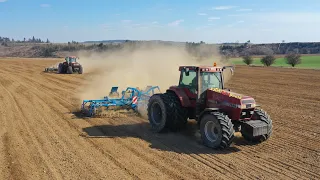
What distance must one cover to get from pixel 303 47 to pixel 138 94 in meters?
121

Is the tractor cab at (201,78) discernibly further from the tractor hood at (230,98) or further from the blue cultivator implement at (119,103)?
the blue cultivator implement at (119,103)

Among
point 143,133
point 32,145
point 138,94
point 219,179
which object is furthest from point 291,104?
point 32,145

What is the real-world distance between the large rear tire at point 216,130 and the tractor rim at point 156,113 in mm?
2067

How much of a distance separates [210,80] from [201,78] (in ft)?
1.16

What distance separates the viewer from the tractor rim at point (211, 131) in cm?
877

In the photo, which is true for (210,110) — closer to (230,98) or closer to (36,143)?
(230,98)

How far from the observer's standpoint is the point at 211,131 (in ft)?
29.2

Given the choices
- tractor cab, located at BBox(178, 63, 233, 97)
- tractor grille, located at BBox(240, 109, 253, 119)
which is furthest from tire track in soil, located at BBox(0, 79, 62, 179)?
tractor grille, located at BBox(240, 109, 253, 119)

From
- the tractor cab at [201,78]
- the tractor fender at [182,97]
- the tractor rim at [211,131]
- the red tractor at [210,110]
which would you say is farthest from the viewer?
the tractor fender at [182,97]

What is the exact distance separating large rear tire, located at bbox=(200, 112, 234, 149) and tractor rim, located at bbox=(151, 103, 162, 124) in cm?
207

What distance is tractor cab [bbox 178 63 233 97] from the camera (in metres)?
9.46

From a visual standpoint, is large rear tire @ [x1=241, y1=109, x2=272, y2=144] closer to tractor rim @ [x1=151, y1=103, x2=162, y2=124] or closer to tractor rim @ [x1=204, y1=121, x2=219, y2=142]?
tractor rim @ [x1=204, y1=121, x2=219, y2=142]

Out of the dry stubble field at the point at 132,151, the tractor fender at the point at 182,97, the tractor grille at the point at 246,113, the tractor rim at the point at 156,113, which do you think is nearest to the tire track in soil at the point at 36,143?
the dry stubble field at the point at 132,151

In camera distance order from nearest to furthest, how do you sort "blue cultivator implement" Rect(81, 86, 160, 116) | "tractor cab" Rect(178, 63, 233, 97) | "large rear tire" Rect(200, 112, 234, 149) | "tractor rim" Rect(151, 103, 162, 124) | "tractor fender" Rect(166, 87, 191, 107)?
"large rear tire" Rect(200, 112, 234, 149)
"tractor cab" Rect(178, 63, 233, 97)
"tractor fender" Rect(166, 87, 191, 107)
"tractor rim" Rect(151, 103, 162, 124)
"blue cultivator implement" Rect(81, 86, 160, 116)
